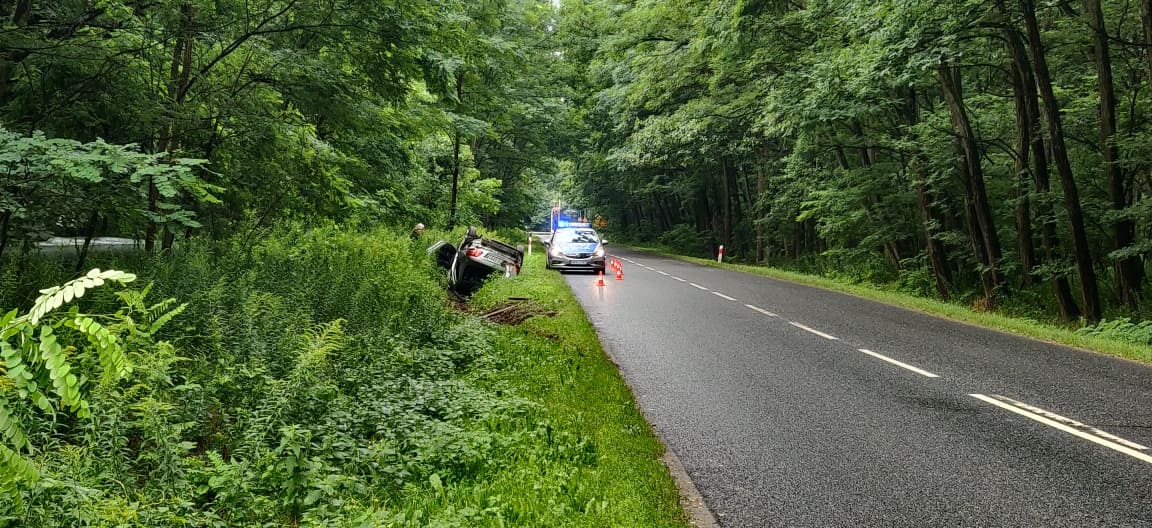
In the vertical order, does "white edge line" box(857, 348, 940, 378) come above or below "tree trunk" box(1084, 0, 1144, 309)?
below

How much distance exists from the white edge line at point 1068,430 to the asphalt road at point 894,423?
2 cm

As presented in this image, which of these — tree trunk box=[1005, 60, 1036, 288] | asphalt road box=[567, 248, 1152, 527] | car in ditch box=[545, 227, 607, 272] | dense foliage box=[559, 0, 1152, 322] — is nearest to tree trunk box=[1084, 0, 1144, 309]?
dense foliage box=[559, 0, 1152, 322]

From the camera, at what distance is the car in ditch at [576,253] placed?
81.6 ft

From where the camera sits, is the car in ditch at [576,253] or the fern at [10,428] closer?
the fern at [10,428]

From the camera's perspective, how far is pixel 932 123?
61.7 ft

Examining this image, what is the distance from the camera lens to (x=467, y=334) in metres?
9.14

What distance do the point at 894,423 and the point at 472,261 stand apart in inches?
424

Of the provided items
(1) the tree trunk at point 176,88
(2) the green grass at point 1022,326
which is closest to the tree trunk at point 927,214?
(2) the green grass at point 1022,326

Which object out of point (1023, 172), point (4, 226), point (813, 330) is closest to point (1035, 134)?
point (1023, 172)

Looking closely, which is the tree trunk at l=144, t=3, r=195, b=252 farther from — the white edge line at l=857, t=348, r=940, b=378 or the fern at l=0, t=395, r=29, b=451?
the white edge line at l=857, t=348, r=940, b=378

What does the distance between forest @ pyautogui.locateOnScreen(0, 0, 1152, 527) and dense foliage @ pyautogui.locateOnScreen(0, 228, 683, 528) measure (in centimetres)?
3

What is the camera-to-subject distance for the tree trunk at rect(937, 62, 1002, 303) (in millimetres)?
17922

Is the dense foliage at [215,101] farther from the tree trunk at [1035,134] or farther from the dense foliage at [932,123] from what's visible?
the tree trunk at [1035,134]

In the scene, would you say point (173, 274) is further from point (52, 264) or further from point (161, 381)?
point (161, 381)
